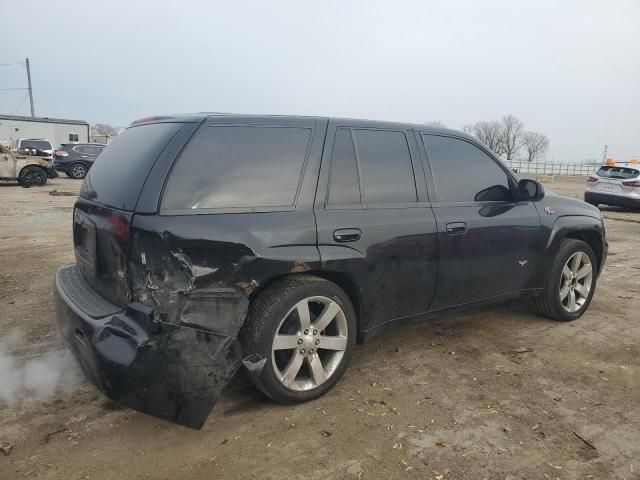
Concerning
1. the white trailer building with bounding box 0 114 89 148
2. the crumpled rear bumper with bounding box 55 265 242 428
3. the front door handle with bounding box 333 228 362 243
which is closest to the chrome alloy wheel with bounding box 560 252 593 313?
the front door handle with bounding box 333 228 362 243

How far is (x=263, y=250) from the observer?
2703 millimetres

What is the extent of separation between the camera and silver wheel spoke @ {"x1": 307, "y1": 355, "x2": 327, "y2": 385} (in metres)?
2.97

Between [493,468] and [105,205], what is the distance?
8.02 feet

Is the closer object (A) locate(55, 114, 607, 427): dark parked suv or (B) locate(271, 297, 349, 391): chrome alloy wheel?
(A) locate(55, 114, 607, 427): dark parked suv

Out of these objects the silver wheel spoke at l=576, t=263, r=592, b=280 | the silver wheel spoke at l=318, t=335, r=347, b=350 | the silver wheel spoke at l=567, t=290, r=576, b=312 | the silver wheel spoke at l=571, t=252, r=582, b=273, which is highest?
the silver wheel spoke at l=571, t=252, r=582, b=273

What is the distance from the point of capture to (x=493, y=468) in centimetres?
246

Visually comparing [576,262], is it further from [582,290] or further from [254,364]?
[254,364]

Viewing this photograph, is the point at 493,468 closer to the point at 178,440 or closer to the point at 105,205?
the point at 178,440

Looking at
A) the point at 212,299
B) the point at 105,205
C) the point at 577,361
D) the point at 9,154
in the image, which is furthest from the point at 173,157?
the point at 9,154

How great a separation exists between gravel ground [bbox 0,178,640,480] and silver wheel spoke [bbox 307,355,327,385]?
143 millimetres

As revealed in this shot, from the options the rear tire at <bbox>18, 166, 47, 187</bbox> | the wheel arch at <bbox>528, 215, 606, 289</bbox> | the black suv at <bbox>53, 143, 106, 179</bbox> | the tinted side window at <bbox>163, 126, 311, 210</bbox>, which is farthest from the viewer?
the black suv at <bbox>53, 143, 106, 179</bbox>

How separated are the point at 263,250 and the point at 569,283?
317 cm

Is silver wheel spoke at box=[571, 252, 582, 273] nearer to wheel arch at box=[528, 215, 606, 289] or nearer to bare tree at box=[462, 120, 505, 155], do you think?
wheel arch at box=[528, 215, 606, 289]

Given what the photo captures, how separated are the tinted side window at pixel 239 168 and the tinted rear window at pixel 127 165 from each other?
0.60ft
